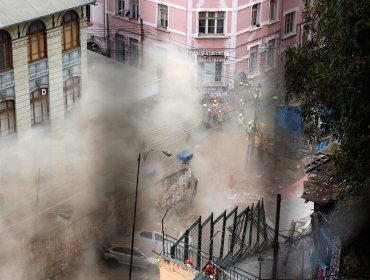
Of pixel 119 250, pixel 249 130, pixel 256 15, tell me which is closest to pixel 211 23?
pixel 256 15

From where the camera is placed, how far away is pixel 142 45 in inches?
1058

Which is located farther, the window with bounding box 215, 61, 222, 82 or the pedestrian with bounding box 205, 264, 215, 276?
the window with bounding box 215, 61, 222, 82

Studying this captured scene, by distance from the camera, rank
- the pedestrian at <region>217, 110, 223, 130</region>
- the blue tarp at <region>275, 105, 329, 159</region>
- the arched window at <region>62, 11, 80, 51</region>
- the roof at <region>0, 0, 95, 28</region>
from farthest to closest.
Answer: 1. the pedestrian at <region>217, 110, 223, 130</region>
2. the blue tarp at <region>275, 105, 329, 159</region>
3. the arched window at <region>62, 11, 80, 51</region>
4. the roof at <region>0, 0, 95, 28</region>

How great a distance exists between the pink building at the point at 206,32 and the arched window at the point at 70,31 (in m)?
5.79

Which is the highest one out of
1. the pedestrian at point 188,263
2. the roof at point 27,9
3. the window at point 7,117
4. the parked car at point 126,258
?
the roof at point 27,9

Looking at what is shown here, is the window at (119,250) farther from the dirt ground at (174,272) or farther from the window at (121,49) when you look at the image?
the window at (121,49)

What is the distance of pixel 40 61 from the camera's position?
1936 cm

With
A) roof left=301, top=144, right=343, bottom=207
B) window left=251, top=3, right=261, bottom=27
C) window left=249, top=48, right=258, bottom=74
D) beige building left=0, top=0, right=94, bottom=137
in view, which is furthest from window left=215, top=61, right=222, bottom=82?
roof left=301, top=144, right=343, bottom=207

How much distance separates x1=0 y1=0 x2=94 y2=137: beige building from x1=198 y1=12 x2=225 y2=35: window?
591 centimetres

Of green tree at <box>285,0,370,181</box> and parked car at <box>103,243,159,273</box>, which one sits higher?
green tree at <box>285,0,370,181</box>

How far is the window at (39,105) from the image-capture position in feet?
64.1

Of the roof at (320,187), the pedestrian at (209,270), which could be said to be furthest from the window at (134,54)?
the pedestrian at (209,270)

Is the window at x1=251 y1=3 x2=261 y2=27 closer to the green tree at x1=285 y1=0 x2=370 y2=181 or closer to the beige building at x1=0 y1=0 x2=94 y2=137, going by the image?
the beige building at x1=0 y1=0 x2=94 y2=137

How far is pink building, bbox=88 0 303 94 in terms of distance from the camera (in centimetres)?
2550
